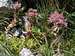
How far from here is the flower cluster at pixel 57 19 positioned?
296cm

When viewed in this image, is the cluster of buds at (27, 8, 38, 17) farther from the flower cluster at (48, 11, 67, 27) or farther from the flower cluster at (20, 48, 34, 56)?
the flower cluster at (20, 48, 34, 56)

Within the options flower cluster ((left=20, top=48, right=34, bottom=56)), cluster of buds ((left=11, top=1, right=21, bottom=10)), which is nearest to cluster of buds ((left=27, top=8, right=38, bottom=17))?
cluster of buds ((left=11, top=1, right=21, bottom=10))

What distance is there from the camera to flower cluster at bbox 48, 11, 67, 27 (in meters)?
2.96

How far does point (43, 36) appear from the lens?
305 centimetres

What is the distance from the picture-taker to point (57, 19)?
2.97m


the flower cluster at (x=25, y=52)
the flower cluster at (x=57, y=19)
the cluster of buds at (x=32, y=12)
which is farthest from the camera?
the cluster of buds at (x=32, y=12)

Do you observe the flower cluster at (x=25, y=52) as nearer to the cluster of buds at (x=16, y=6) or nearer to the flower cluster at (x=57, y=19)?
the flower cluster at (x=57, y=19)

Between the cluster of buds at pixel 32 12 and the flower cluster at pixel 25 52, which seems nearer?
the flower cluster at pixel 25 52

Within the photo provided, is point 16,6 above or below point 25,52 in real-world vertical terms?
above

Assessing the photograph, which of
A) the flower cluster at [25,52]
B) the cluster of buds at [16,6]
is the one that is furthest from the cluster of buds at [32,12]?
the flower cluster at [25,52]

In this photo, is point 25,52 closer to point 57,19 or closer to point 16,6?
point 57,19

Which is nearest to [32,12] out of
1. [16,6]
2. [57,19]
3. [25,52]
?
[16,6]

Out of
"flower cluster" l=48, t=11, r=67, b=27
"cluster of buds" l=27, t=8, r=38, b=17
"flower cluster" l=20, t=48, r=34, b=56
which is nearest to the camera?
"flower cluster" l=20, t=48, r=34, b=56

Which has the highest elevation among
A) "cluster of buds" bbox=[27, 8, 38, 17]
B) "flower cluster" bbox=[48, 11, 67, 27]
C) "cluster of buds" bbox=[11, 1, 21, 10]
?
"cluster of buds" bbox=[11, 1, 21, 10]
